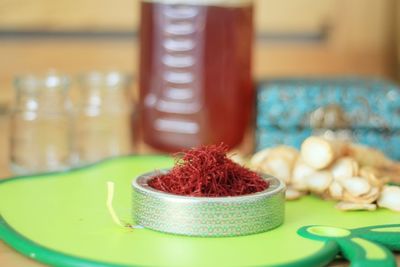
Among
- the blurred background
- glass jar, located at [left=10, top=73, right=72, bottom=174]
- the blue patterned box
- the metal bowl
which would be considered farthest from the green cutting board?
the blurred background

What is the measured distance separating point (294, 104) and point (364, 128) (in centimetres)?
9

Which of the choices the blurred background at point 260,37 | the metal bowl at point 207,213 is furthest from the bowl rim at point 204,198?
the blurred background at point 260,37

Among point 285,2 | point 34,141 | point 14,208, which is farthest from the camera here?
point 285,2

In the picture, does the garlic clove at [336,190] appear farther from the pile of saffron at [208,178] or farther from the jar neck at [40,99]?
the jar neck at [40,99]

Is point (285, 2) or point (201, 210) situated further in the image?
point (285, 2)

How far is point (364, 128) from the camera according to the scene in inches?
40.3

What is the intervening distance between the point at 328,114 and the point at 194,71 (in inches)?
6.7

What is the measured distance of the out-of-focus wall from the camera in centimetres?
131

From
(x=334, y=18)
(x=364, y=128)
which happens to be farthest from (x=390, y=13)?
(x=364, y=128)

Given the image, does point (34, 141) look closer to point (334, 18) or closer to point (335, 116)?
point (335, 116)

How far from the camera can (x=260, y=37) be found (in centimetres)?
138

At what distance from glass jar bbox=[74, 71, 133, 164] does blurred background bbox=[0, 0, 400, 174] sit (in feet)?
1.09

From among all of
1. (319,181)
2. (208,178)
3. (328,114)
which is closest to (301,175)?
(319,181)

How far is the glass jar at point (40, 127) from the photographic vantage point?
3.05 ft
